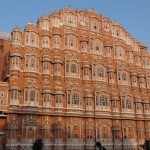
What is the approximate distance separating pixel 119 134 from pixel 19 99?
557 inches

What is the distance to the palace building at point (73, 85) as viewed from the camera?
29.6 metres

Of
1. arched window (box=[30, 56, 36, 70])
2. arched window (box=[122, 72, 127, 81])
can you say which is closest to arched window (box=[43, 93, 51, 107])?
arched window (box=[30, 56, 36, 70])

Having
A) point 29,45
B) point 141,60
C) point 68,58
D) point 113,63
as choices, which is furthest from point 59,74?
point 141,60

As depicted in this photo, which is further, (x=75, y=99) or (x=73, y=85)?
(x=73, y=85)

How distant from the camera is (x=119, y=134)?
34156mm

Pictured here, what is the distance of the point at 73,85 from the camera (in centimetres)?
3288

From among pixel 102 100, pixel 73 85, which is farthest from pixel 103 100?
pixel 73 85

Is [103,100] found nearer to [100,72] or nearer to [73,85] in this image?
[100,72]

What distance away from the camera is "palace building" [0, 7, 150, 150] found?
2958cm

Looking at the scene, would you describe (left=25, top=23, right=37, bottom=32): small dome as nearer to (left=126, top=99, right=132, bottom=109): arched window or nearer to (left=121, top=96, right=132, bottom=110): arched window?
(left=121, top=96, right=132, bottom=110): arched window

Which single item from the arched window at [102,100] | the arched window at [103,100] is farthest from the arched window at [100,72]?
the arched window at [103,100]

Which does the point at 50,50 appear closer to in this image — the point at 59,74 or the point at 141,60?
the point at 59,74

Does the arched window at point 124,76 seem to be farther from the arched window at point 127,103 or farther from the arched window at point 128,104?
the arched window at point 128,104

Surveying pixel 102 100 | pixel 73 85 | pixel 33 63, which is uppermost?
pixel 33 63
